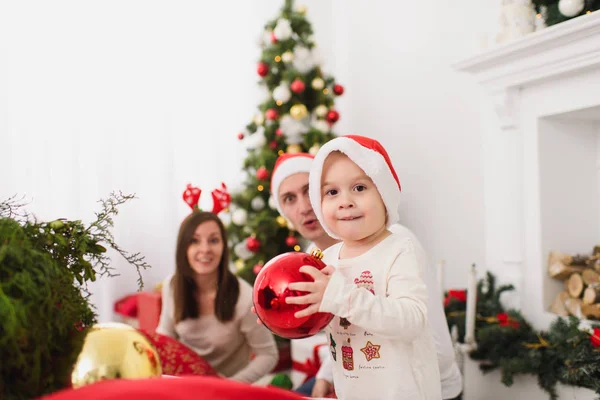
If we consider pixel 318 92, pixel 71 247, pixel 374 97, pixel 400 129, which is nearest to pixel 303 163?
pixel 71 247

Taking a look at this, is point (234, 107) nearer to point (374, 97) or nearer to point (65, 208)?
point (374, 97)

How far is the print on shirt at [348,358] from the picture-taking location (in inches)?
43.9

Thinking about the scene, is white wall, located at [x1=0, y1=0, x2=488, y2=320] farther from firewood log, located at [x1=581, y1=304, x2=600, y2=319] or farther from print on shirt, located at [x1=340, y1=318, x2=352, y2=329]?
print on shirt, located at [x1=340, y1=318, x2=352, y2=329]

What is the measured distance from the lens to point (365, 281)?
3.69 feet

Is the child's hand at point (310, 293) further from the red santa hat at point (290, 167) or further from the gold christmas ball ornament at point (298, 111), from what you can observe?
the gold christmas ball ornament at point (298, 111)

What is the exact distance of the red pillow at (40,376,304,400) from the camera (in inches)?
22.7

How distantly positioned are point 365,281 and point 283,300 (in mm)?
209

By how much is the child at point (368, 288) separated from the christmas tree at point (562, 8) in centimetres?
140

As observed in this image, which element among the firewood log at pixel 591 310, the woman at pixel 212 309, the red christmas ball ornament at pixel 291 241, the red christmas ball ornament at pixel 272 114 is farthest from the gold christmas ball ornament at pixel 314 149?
the firewood log at pixel 591 310

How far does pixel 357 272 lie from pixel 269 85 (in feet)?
8.60

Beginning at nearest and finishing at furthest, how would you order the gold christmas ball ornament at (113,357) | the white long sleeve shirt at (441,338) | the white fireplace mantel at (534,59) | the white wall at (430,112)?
the gold christmas ball ornament at (113,357)
the white long sleeve shirt at (441,338)
the white fireplace mantel at (534,59)
the white wall at (430,112)

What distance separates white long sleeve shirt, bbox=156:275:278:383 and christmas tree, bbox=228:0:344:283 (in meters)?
1.06

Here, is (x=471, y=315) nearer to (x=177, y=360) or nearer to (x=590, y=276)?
(x=590, y=276)

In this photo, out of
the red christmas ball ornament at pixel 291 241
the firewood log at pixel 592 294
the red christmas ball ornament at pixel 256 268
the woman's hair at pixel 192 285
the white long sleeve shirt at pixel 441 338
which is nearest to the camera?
the white long sleeve shirt at pixel 441 338
